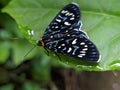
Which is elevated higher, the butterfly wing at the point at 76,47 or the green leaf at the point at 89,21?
the green leaf at the point at 89,21

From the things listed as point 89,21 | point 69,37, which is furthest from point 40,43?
point 89,21

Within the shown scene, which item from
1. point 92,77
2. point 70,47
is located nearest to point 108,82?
point 92,77

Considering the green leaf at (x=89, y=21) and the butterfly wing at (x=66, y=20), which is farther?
the butterfly wing at (x=66, y=20)

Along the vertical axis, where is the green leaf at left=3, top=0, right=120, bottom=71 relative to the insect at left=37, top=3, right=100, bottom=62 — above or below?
above

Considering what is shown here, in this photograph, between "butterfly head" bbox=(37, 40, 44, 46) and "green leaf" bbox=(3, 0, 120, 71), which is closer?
"green leaf" bbox=(3, 0, 120, 71)

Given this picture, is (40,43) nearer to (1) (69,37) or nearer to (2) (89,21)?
(1) (69,37)
